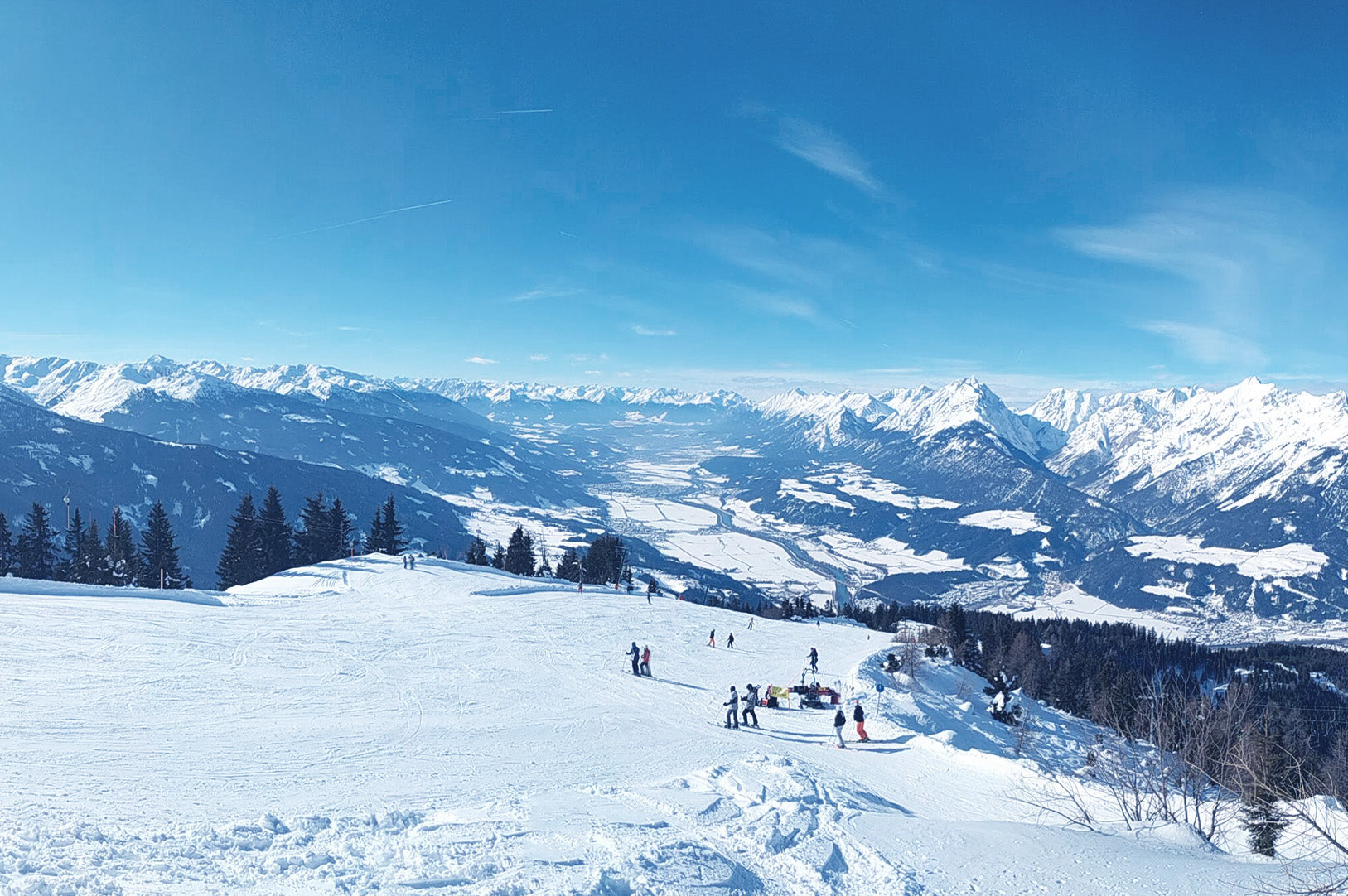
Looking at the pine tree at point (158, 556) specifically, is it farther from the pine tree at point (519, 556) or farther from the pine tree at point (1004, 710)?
the pine tree at point (1004, 710)

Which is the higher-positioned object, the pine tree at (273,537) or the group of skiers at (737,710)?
the pine tree at (273,537)

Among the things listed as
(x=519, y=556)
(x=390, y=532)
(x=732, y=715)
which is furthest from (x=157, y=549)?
(x=732, y=715)

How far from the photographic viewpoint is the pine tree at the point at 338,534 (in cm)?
6253

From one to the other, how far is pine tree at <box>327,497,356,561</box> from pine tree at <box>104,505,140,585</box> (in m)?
14.6

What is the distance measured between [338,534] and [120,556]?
16.4 meters

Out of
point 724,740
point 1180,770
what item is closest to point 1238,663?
point 1180,770

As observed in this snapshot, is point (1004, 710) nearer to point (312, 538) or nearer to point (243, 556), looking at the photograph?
point (312, 538)

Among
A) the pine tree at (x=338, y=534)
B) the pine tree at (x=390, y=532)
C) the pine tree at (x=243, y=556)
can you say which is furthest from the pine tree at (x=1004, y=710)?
the pine tree at (x=243, y=556)

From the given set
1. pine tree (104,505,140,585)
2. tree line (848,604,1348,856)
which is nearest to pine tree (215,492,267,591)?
pine tree (104,505,140,585)

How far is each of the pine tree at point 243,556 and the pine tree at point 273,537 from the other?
0.73 feet

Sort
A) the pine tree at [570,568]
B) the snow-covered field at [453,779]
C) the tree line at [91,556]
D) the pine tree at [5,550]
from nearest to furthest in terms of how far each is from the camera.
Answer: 1. the snow-covered field at [453,779]
2. the tree line at [91,556]
3. the pine tree at [5,550]
4. the pine tree at [570,568]

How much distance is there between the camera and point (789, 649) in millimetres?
37281

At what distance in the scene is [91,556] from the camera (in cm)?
5028

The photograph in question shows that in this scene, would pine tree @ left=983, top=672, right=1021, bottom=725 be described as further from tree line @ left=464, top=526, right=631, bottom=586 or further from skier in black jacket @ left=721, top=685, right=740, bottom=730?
tree line @ left=464, top=526, right=631, bottom=586
